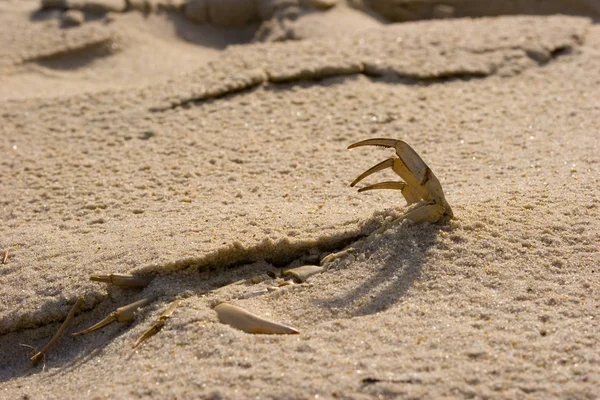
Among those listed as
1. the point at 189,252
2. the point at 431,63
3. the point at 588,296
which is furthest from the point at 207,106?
the point at 588,296

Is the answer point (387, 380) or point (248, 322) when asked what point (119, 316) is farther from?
point (387, 380)

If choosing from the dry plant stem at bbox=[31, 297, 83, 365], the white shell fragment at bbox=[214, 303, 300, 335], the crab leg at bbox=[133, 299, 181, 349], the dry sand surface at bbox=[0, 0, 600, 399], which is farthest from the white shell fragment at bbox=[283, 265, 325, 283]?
the dry plant stem at bbox=[31, 297, 83, 365]

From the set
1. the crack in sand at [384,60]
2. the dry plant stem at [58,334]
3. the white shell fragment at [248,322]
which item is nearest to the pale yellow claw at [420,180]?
the white shell fragment at [248,322]

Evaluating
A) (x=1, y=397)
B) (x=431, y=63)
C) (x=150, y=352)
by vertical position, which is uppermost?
(x=431, y=63)

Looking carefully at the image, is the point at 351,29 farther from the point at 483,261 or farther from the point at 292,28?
the point at 483,261

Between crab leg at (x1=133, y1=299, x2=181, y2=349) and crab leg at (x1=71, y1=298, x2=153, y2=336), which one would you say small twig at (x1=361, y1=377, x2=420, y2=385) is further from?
crab leg at (x1=71, y1=298, x2=153, y2=336)
